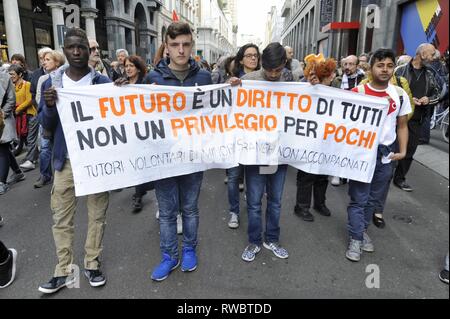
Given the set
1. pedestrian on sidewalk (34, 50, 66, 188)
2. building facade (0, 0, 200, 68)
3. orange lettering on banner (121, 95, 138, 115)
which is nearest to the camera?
orange lettering on banner (121, 95, 138, 115)

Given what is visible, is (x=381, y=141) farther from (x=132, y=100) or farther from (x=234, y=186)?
(x=132, y=100)

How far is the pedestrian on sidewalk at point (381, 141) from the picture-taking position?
3.12m

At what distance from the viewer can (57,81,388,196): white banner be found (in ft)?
9.21

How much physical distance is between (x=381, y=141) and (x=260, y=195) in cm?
127

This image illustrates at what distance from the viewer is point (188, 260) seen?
10.3ft

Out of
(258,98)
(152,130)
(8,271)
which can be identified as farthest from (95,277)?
(258,98)

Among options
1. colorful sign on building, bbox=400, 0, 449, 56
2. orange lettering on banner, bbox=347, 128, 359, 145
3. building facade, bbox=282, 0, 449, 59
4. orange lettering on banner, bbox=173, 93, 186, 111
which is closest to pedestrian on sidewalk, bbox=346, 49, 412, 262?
orange lettering on banner, bbox=347, 128, 359, 145

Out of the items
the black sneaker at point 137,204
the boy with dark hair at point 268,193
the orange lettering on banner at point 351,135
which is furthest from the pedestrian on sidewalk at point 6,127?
the orange lettering on banner at point 351,135

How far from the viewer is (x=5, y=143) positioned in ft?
17.2

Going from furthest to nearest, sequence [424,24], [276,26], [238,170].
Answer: [276,26], [424,24], [238,170]

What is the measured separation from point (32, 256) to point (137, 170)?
1550mm

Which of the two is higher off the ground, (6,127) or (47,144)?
(6,127)

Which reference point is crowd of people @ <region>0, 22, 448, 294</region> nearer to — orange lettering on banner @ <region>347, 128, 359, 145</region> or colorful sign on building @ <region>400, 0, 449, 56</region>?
orange lettering on banner @ <region>347, 128, 359, 145</region>

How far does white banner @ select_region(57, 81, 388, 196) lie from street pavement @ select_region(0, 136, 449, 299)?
2.88ft
